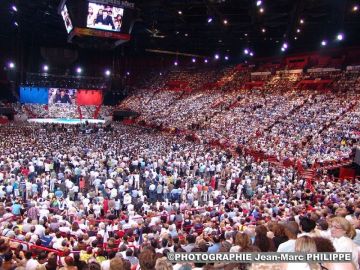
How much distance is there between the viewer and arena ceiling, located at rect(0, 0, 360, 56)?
31.3m

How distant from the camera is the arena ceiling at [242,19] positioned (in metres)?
31.3

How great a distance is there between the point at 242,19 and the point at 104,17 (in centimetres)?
1391

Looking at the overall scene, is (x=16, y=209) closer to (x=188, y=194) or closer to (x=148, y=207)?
(x=148, y=207)

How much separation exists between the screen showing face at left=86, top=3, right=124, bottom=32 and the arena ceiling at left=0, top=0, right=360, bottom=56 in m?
2.70

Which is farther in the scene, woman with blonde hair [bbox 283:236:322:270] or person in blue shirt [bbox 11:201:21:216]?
person in blue shirt [bbox 11:201:21:216]

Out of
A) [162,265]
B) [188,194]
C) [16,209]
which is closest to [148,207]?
[188,194]

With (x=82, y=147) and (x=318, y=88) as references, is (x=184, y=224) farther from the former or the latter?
(x=318, y=88)

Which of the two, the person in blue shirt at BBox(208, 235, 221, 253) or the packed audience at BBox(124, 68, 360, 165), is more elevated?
the packed audience at BBox(124, 68, 360, 165)

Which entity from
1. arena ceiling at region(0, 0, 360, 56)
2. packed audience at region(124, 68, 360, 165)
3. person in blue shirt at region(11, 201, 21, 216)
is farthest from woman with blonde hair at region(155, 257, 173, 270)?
arena ceiling at region(0, 0, 360, 56)

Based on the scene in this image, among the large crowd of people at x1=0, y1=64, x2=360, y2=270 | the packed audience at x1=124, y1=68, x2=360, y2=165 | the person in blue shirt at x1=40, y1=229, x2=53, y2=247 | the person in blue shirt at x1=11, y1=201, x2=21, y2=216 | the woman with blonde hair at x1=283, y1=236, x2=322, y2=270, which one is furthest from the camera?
the packed audience at x1=124, y1=68, x2=360, y2=165

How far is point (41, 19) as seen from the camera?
4594cm

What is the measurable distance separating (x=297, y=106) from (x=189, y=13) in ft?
46.8

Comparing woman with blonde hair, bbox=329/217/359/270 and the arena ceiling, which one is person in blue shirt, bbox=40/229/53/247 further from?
the arena ceiling

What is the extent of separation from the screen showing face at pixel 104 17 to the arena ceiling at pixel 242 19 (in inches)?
106
